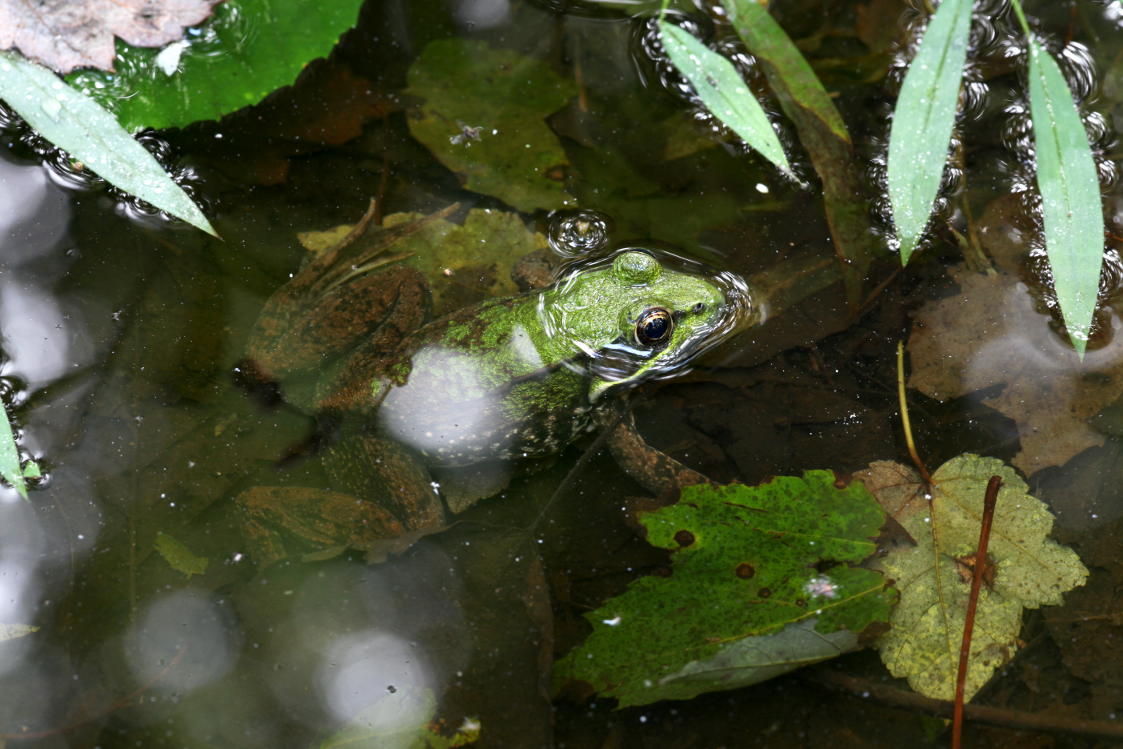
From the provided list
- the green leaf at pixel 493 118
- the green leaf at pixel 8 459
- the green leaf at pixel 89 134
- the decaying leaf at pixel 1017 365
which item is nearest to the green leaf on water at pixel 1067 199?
the decaying leaf at pixel 1017 365

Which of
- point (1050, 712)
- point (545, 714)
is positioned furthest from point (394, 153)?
point (1050, 712)

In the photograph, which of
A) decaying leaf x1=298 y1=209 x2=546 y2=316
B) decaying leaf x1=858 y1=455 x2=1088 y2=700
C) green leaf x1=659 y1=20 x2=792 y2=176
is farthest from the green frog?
decaying leaf x1=858 y1=455 x2=1088 y2=700

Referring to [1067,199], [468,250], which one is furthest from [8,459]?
[1067,199]

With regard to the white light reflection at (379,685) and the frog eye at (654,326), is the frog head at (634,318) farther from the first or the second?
the white light reflection at (379,685)

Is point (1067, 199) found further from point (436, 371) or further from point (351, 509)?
point (351, 509)

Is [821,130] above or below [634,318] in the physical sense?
above

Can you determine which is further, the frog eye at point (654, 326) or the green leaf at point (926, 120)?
the frog eye at point (654, 326)
